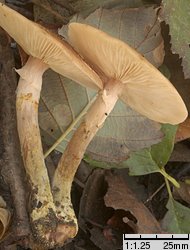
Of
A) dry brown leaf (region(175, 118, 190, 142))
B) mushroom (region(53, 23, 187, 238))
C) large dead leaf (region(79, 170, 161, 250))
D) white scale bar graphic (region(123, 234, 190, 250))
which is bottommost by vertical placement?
white scale bar graphic (region(123, 234, 190, 250))

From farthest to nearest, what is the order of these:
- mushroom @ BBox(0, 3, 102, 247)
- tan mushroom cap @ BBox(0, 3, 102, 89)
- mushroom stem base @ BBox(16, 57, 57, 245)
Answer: mushroom stem base @ BBox(16, 57, 57, 245)
mushroom @ BBox(0, 3, 102, 247)
tan mushroom cap @ BBox(0, 3, 102, 89)

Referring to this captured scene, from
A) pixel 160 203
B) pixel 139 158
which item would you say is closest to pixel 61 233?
pixel 139 158

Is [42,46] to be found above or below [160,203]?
above

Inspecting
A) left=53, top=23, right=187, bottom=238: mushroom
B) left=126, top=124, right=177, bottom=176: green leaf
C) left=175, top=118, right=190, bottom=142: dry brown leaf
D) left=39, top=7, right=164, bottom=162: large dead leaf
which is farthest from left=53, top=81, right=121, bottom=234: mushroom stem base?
left=175, top=118, right=190, bottom=142: dry brown leaf

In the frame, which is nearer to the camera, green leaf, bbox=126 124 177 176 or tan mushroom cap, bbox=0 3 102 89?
tan mushroom cap, bbox=0 3 102 89

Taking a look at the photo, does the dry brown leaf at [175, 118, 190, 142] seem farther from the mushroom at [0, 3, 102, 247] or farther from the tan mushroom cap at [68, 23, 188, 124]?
the mushroom at [0, 3, 102, 247]

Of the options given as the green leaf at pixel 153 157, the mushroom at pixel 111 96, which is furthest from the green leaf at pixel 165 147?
the mushroom at pixel 111 96

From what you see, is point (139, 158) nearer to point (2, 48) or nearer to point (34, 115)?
point (34, 115)
